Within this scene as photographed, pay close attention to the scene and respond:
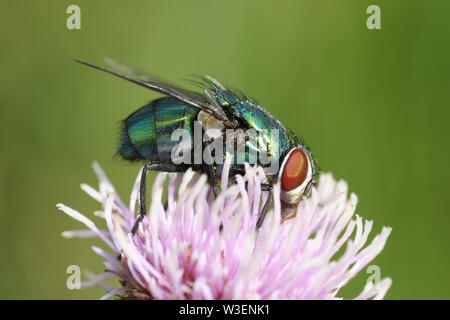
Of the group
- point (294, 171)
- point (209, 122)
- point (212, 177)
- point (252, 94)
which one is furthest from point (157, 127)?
point (252, 94)

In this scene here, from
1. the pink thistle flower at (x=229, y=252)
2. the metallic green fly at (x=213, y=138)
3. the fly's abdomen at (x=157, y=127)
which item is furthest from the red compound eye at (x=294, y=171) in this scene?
the fly's abdomen at (x=157, y=127)

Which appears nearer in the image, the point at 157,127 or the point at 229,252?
the point at 229,252

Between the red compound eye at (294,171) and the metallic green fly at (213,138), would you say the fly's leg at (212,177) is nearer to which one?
the metallic green fly at (213,138)

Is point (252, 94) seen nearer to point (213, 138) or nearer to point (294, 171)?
point (213, 138)

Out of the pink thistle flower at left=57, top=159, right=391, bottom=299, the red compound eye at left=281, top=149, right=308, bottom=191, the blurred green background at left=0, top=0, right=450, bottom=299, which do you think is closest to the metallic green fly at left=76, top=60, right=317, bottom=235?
the red compound eye at left=281, top=149, right=308, bottom=191

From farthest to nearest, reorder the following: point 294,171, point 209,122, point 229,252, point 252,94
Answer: point 252,94
point 209,122
point 294,171
point 229,252

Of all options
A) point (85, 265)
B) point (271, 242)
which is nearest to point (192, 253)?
point (271, 242)

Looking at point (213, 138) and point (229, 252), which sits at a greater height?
point (213, 138)
